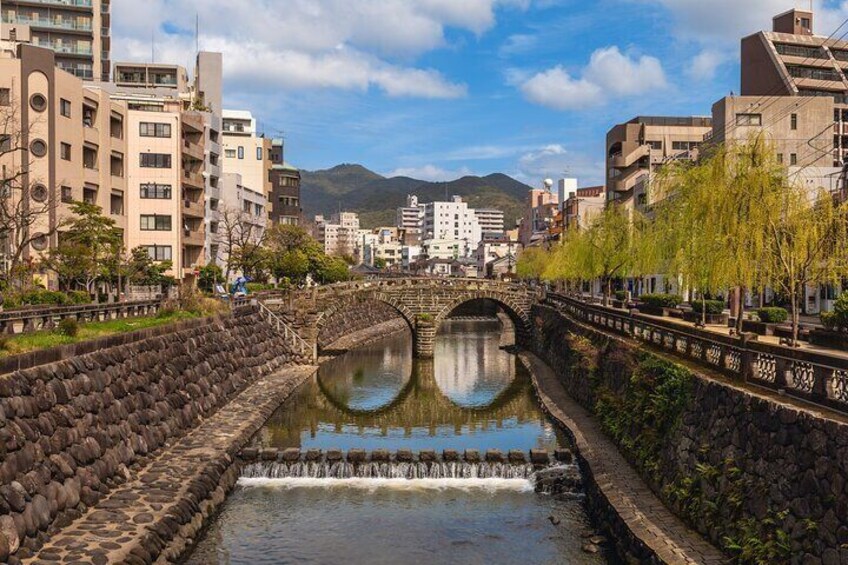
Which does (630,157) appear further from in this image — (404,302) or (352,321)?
(404,302)

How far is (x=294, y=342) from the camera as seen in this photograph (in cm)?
5044

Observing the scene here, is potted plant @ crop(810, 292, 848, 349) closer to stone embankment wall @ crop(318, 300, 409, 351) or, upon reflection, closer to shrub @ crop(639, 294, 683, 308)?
shrub @ crop(639, 294, 683, 308)

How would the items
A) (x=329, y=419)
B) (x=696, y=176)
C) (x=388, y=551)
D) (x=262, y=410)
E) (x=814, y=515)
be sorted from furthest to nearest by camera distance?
(x=329, y=419), (x=262, y=410), (x=696, y=176), (x=388, y=551), (x=814, y=515)

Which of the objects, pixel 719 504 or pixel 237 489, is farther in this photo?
pixel 237 489

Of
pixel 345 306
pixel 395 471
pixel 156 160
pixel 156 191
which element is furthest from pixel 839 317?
pixel 156 160

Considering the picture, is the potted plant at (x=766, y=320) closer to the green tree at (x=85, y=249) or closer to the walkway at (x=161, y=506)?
the walkway at (x=161, y=506)

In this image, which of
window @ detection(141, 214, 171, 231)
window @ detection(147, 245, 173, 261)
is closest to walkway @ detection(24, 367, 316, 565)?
window @ detection(147, 245, 173, 261)

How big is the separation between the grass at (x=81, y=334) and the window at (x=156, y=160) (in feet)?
97.1

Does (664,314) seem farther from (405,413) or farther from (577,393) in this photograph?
(405,413)

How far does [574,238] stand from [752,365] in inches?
1809

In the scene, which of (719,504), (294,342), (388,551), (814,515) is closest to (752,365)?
(719,504)

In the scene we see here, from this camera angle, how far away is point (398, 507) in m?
21.9

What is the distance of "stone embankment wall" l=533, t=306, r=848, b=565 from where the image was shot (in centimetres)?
1212

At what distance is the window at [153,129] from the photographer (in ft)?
Result: 196
